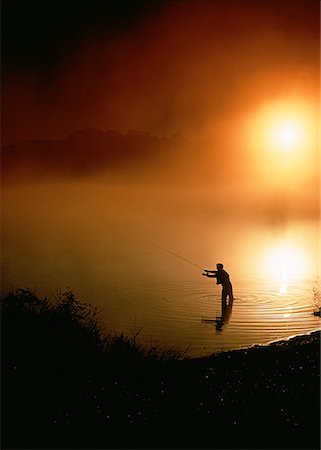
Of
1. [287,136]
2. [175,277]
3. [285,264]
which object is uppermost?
[287,136]

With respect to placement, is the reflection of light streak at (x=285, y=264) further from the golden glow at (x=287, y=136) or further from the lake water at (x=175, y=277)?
the golden glow at (x=287, y=136)

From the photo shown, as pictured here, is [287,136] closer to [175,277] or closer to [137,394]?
[175,277]

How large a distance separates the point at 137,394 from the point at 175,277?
66.6 ft

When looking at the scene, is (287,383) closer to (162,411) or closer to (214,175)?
(162,411)

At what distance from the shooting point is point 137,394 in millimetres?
9609

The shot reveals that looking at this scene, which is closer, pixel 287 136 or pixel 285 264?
pixel 285 264

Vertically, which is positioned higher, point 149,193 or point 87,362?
point 149,193

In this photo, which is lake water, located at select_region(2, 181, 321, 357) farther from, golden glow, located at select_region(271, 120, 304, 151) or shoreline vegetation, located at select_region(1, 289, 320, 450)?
golden glow, located at select_region(271, 120, 304, 151)

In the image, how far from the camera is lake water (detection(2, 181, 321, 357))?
17766mm

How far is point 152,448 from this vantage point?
8.25 m

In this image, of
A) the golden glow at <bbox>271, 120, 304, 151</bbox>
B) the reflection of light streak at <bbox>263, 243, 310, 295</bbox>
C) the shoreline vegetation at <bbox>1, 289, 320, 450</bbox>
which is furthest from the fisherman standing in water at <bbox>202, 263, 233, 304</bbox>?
A: the golden glow at <bbox>271, 120, 304, 151</bbox>

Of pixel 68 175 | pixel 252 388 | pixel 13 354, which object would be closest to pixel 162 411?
pixel 252 388

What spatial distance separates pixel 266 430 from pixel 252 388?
4.16ft

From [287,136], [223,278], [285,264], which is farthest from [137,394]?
[287,136]
